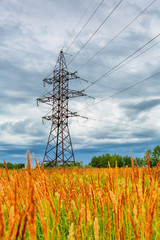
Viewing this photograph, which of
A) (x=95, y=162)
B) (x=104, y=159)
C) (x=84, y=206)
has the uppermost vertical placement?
(x=104, y=159)

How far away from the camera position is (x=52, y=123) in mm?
24250

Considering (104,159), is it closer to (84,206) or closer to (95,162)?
(95,162)

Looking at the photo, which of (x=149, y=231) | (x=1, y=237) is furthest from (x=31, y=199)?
(x=149, y=231)

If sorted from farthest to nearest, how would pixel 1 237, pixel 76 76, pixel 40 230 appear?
pixel 76 76, pixel 40 230, pixel 1 237

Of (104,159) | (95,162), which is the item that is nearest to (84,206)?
(104,159)

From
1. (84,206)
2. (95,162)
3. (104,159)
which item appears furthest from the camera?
(95,162)

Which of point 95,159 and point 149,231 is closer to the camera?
point 149,231

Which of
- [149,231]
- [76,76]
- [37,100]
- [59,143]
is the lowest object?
[149,231]

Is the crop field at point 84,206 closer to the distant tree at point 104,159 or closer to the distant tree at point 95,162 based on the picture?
the distant tree at point 104,159

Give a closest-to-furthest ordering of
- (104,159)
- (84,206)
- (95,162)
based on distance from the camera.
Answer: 1. (84,206)
2. (104,159)
3. (95,162)

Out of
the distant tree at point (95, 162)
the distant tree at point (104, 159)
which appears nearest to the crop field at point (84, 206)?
the distant tree at point (104, 159)

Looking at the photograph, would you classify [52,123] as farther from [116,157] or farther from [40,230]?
[116,157]

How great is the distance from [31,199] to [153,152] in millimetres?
43610

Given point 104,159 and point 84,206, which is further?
point 104,159
